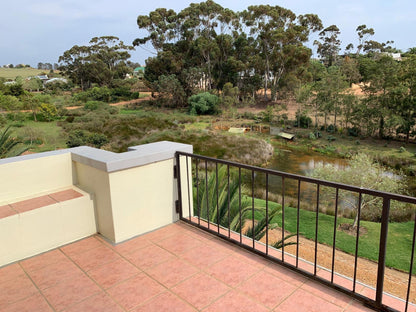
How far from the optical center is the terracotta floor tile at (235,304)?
1879 millimetres

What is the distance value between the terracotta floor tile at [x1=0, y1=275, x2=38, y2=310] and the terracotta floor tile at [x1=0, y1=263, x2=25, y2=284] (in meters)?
0.04

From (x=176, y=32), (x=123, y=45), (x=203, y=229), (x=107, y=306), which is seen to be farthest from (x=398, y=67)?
(x=123, y=45)

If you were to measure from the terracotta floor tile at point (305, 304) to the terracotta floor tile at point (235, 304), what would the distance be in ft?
0.45

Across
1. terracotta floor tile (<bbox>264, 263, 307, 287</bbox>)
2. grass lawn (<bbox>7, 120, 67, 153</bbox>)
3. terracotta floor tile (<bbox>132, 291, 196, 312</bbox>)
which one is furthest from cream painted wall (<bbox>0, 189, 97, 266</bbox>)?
grass lawn (<bbox>7, 120, 67, 153</bbox>)

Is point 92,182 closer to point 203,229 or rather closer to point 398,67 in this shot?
point 203,229

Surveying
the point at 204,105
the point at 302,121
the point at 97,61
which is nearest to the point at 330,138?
the point at 302,121

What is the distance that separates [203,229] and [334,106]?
18558 mm

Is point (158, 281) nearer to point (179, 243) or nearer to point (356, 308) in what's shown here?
point (179, 243)

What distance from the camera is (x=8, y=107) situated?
19969 mm

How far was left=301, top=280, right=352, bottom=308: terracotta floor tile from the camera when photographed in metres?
1.91

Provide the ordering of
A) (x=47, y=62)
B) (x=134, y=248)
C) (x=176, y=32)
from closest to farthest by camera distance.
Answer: (x=134, y=248) → (x=176, y=32) → (x=47, y=62)

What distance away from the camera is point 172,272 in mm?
2301

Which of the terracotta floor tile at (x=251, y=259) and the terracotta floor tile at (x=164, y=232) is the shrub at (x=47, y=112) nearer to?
the terracotta floor tile at (x=164, y=232)

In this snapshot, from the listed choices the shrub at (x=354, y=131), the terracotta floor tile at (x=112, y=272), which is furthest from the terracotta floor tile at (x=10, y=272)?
the shrub at (x=354, y=131)
